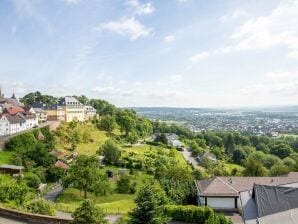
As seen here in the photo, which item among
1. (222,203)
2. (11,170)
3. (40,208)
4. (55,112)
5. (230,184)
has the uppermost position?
(55,112)

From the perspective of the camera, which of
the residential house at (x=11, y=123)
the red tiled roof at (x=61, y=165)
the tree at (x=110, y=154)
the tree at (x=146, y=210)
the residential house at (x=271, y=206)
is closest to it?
the tree at (x=146, y=210)

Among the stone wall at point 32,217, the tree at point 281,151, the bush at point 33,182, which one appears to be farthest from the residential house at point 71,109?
the stone wall at point 32,217

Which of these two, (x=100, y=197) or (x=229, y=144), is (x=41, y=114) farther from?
(x=229, y=144)

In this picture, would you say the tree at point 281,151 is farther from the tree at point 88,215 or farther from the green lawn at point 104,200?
the tree at point 88,215

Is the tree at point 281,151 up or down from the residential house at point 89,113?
down

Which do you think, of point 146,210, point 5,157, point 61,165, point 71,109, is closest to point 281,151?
point 71,109

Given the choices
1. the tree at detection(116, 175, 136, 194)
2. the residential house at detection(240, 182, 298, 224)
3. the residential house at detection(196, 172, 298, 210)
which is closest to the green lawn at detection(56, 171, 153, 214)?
the tree at detection(116, 175, 136, 194)

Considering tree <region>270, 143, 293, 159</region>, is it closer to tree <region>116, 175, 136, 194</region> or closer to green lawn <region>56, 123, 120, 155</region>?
green lawn <region>56, 123, 120, 155</region>
